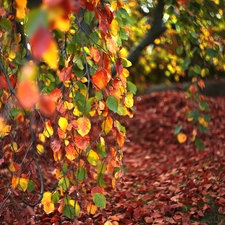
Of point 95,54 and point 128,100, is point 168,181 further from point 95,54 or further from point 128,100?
point 95,54

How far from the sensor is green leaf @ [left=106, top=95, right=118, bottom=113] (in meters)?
1.59

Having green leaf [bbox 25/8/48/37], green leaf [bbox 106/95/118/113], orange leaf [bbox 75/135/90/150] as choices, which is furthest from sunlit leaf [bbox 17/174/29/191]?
green leaf [bbox 25/8/48/37]

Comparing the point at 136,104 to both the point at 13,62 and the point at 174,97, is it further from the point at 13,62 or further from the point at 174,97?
the point at 13,62

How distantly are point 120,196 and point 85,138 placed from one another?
135cm

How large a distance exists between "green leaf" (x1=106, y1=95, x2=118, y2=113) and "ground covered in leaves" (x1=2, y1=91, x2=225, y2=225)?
365 mm

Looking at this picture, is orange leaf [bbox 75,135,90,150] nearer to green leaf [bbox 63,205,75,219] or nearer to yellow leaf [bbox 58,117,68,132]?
yellow leaf [bbox 58,117,68,132]

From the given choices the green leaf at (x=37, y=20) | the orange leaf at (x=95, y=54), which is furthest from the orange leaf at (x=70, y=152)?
the green leaf at (x=37, y=20)

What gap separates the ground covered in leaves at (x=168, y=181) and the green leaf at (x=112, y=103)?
14.4 inches

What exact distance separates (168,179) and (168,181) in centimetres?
10

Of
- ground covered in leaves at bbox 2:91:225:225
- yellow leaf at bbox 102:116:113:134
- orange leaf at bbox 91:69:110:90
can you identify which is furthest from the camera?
ground covered in leaves at bbox 2:91:225:225

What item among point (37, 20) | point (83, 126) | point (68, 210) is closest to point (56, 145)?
point (83, 126)

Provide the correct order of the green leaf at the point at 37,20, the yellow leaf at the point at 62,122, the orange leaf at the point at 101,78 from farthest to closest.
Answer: the yellow leaf at the point at 62,122
the orange leaf at the point at 101,78
the green leaf at the point at 37,20

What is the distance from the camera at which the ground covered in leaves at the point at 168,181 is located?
2.47m

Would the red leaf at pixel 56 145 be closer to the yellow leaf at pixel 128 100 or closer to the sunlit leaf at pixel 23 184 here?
the sunlit leaf at pixel 23 184
